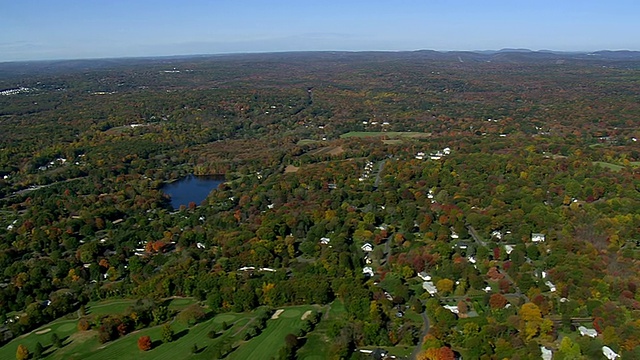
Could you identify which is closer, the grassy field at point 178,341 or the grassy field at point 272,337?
the grassy field at point 272,337

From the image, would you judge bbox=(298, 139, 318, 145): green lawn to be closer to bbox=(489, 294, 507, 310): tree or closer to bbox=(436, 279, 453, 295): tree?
bbox=(436, 279, 453, 295): tree

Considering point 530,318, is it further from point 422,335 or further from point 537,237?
point 537,237

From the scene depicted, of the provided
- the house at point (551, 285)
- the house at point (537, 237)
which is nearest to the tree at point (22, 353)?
the house at point (551, 285)

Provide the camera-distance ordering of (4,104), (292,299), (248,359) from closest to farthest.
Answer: (248,359), (292,299), (4,104)

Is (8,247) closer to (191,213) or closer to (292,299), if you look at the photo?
(191,213)

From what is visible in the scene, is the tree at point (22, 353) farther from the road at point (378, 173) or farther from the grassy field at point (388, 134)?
the grassy field at point (388, 134)

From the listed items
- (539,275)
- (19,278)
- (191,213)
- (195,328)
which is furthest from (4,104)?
(539,275)

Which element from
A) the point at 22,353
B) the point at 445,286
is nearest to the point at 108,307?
the point at 22,353
